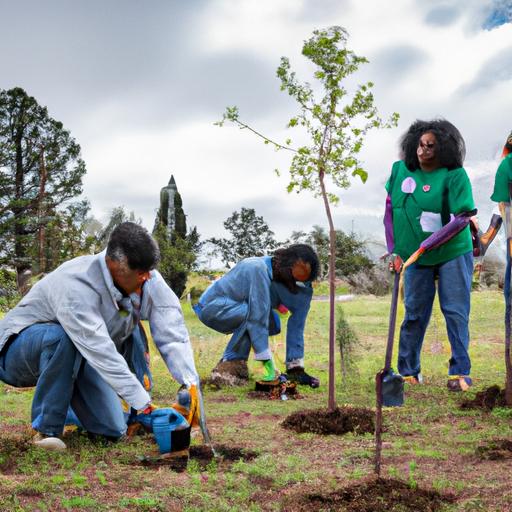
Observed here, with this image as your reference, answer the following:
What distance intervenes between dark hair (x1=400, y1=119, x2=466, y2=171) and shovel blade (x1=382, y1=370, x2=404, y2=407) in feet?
9.27

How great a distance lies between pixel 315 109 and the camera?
15.6 ft

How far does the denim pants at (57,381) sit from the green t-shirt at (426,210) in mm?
2843

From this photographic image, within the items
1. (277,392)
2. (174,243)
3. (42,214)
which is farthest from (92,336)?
(42,214)

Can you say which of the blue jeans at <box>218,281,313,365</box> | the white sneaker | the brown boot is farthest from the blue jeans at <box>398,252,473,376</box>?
the white sneaker

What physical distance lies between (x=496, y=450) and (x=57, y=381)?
2354 mm

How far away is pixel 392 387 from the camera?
3385 millimetres

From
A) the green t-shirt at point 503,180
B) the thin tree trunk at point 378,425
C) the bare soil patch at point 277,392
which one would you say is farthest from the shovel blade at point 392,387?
the bare soil patch at point 277,392

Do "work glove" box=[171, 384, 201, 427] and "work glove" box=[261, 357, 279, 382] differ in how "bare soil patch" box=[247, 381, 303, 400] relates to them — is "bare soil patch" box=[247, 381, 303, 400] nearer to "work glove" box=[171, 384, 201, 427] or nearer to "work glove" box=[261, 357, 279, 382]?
"work glove" box=[261, 357, 279, 382]

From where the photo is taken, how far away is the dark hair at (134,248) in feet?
12.3

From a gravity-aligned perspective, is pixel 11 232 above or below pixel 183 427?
above

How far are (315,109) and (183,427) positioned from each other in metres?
2.27

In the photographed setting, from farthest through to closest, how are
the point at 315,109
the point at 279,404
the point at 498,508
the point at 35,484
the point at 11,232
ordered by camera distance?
1. the point at 11,232
2. the point at 279,404
3. the point at 315,109
4. the point at 35,484
5. the point at 498,508

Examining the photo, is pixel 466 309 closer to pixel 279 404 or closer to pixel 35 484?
pixel 279 404

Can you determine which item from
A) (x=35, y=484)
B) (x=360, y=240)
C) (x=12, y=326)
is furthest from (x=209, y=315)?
(x=360, y=240)
